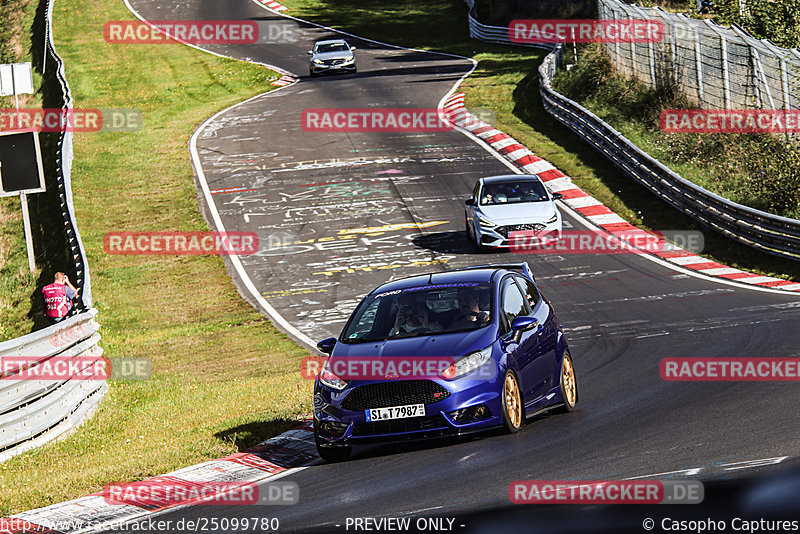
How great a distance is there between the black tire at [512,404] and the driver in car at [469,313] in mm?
659

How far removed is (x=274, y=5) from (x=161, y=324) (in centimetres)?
4856

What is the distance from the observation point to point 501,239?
82.5 feet

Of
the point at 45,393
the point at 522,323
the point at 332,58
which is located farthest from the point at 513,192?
the point at 332,58

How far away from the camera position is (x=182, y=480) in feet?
34.3

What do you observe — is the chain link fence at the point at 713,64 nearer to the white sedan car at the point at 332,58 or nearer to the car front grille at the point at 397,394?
the white sedan car at the point at 332,58

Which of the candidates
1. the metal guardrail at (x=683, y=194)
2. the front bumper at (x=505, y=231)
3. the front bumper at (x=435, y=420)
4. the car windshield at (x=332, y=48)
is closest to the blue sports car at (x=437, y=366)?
the front bumper at (x=435, y=420)

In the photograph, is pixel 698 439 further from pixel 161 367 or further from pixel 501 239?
pixel 501 239

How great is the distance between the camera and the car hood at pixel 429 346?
1066 centimetres

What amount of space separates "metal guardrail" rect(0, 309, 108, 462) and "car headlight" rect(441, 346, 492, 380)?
15.1ft

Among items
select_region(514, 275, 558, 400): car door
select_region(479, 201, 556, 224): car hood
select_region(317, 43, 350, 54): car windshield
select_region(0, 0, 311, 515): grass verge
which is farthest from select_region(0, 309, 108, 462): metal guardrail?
select_region(317, 43, 350, 54): car windshield

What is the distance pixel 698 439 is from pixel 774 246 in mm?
14286

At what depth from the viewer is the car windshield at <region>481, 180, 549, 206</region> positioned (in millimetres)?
25844

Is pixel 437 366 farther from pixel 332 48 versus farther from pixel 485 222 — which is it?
pixel 332 48

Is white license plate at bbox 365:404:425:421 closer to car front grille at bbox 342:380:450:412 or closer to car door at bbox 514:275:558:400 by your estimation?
car front grille at bbox 342:380:450:412
